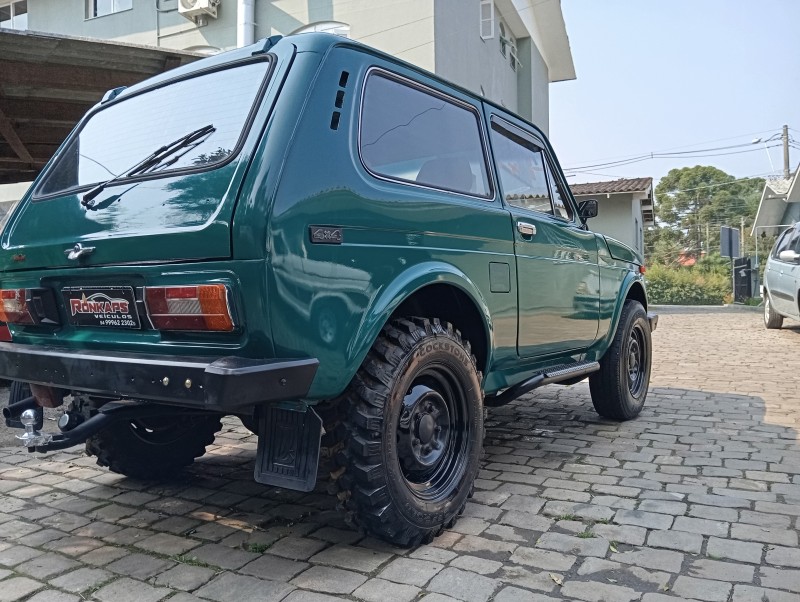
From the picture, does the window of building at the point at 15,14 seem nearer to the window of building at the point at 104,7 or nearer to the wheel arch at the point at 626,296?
the window of building at the point at 104,7

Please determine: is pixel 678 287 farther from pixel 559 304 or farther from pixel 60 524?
pixel 60 524

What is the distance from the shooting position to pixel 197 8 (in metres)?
14.1

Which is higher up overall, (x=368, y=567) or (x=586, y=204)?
(x=586, y=204)

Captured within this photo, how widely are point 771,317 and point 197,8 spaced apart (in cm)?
1254

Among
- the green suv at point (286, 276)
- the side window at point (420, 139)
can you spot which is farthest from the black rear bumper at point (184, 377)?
the side window at point (420, 139)

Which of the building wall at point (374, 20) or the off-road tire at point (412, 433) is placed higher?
the building wall at point (374, 20)

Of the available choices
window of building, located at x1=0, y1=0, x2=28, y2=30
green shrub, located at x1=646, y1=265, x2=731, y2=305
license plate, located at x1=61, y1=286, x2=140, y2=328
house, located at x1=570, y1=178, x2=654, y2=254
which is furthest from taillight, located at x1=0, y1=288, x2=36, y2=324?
green shrub, located at x1=646, y1=265, x2=731, y2=305

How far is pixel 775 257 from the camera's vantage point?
1173cm

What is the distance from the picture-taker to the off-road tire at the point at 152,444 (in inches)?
140

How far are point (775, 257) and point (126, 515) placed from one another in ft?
37.7

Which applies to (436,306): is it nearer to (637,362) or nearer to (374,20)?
(637,362)

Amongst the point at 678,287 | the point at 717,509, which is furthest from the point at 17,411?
the point at 678,287

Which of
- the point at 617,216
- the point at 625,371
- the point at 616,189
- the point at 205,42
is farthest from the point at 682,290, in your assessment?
the point at 625,371

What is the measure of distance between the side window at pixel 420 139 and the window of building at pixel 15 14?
60.0ft
